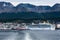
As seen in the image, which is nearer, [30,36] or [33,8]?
[30,36]

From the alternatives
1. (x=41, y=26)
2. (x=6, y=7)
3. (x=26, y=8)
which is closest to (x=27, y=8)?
(x=26, y=8)

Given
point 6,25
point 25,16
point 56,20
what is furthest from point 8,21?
point 56,20

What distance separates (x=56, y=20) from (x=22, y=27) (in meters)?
5.20

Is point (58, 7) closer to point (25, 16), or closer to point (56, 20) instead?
point (56, 20)

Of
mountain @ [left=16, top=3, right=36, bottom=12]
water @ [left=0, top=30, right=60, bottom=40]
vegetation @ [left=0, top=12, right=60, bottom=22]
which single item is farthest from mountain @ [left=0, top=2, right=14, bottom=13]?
water @ [left=0, top=30, right=60, bottom=40]

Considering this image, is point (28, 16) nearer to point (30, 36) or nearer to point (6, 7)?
point (6, 7)

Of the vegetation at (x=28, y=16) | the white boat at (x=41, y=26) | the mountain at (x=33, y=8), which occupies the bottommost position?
the white boat at (x=41, y=26)

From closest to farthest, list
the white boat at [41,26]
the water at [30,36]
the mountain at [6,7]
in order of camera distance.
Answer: the water at [30,36], the white boat at [41,26], the mountain at [6,7]

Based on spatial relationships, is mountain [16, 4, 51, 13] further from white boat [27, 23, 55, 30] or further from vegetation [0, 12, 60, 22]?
white boat [27, 23, 55, 30]

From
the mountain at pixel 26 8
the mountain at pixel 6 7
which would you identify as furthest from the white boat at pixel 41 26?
the mountain at pixel 6 7

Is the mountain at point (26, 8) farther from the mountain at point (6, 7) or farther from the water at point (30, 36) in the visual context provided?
the water at point (30, 36)

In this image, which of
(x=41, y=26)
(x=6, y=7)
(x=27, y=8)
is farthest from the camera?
(x=27, y=8)

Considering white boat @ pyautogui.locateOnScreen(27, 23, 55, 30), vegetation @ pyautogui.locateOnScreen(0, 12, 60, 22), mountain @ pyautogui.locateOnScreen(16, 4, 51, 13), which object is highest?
mountain @ pyautogui.locateOnScreen(16, 4, 51, 13)

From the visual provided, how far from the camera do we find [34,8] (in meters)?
44.7
